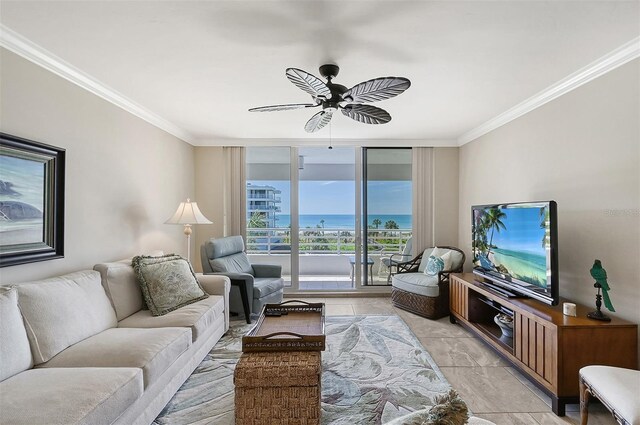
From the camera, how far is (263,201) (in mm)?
5152

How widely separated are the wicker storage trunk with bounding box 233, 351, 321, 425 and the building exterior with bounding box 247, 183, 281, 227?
3.44 meters

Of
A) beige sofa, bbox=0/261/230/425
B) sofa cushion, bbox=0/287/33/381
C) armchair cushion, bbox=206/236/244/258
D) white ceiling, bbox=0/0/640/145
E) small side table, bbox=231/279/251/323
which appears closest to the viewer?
beige sofa, bbox=0/261/230/425

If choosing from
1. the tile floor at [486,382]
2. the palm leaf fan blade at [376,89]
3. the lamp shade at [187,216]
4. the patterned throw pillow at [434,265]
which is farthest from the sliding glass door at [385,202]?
the palm leaf fan blade at [376,89]

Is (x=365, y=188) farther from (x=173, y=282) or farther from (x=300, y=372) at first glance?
(x=300, y=372)

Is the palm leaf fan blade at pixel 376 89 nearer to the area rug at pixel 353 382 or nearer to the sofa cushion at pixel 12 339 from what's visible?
the area rug at pixel 353 382

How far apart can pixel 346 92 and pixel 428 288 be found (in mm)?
2782

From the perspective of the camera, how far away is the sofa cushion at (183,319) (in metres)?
2.41

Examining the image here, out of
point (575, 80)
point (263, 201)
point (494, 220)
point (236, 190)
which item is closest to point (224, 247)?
point (236, 190)

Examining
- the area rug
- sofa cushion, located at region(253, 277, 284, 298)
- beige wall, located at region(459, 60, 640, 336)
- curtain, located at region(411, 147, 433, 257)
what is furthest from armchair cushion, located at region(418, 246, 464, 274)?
sofa cushion, located at region(253, 277, 284, 298)

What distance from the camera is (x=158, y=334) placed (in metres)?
→ 2.13

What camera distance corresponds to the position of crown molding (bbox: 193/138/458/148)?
4867mm

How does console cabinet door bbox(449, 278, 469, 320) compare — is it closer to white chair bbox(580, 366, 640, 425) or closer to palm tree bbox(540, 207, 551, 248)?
palm tree bbox(540, 207, 551, 248)

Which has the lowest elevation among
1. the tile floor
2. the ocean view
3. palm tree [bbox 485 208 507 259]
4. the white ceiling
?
the tile floor

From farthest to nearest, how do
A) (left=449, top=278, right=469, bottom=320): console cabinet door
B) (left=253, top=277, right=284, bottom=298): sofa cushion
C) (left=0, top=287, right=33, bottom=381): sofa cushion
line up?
(left=253, top=277, right=284, bottom=298): sofa cushion, (left=449, top=278, right=469, bottom=320): console cabinet door, (left=0, top=287, right=33, bottom=381): sofa cushion
